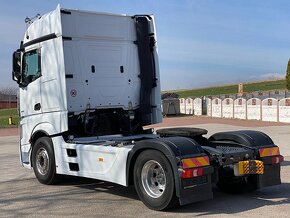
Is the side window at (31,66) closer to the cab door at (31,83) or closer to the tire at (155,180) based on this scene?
the cab door at (31,83)

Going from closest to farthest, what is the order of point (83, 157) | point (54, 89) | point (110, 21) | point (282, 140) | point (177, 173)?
point (177, 173) → point (83, 157) → point (54, 89) → point (110, 21) → point (282, 140)

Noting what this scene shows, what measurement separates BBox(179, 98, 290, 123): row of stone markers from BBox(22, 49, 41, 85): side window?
66.2 ft

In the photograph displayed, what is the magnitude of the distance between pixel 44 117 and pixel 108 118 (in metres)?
1.30

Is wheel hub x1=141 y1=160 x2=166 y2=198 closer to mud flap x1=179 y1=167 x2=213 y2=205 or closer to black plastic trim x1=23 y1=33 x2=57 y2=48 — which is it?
mud flap x1=179 y1=167 x2=213 y2=205

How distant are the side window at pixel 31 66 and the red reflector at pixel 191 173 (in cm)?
428

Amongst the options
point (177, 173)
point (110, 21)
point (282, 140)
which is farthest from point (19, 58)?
point (282, 140)

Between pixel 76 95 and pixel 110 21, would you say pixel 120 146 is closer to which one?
pixel 76 95

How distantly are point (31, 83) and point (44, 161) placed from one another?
1.66 m

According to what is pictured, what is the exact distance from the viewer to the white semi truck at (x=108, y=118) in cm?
672

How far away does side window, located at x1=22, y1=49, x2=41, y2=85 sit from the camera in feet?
A: 29.7

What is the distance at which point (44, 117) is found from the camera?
8.86 m

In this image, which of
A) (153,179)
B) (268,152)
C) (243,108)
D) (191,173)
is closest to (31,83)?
(153,179)

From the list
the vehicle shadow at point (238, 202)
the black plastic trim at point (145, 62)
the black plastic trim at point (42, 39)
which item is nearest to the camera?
the vehicle shadow at point (238, 202)

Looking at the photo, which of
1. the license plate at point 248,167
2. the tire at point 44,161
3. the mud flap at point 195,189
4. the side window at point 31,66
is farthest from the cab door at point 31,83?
the license plate at point 248,167
